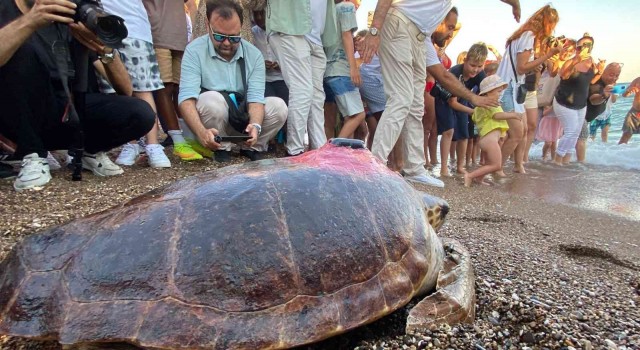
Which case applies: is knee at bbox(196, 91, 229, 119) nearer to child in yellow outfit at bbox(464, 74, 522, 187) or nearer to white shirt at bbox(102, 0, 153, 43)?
white shirt at bbox(102, 0, 153, 43)

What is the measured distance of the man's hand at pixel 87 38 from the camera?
240 centimetres

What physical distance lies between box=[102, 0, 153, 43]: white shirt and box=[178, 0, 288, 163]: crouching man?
0.37 m

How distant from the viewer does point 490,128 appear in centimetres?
482

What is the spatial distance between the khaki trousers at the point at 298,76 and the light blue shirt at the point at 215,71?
0.77 ft

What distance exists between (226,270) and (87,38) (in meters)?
2.14

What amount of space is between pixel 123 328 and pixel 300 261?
1.66 feet

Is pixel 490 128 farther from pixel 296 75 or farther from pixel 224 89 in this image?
pixel 224 89

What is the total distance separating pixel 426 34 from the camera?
3.76 metres

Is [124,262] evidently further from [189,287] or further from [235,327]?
[235,327]

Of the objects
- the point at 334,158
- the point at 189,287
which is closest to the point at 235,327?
the point at 189,287

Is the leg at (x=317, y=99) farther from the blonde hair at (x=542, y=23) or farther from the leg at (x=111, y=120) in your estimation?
the blonde hair at (x=542, y=23)

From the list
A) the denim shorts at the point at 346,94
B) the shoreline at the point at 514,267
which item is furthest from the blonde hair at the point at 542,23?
the denim shorts at the point at 346,94

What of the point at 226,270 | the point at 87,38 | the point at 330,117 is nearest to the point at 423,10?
the point at 330,117

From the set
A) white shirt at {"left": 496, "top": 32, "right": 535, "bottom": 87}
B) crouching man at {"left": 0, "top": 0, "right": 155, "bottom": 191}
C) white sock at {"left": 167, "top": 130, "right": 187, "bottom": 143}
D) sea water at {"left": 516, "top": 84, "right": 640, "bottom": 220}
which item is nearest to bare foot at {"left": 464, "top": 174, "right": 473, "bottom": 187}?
sea water at {"left": 516, "top": 84, "right": 640, "bottom": 220}
